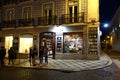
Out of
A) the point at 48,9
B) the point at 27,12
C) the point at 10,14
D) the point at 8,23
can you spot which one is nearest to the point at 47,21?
the point at 48,9

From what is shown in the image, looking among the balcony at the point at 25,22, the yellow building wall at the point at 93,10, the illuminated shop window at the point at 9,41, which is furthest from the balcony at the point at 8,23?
the yellow building wall at the point at 93,10

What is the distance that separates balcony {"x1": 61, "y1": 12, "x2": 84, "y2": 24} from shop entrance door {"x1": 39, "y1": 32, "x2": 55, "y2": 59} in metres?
2.19

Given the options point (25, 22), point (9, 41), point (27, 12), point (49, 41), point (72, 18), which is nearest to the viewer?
point (72, 18)

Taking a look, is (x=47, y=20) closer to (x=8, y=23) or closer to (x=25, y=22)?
(x=25, y=22)

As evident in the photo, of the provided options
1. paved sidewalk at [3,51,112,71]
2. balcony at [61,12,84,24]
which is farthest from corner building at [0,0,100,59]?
paved sidewalk at [3,51,112,71]

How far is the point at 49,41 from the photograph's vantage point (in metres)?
25.2

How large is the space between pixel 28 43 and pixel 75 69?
12.2m

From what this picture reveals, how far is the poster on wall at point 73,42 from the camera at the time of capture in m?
23.6

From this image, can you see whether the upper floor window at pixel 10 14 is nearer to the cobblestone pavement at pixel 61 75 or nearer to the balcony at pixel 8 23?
the balcony at pixel 8 23

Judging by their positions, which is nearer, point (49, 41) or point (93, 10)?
point (93, 10)

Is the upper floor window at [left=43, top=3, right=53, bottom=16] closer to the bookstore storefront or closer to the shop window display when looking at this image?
the bookstore storefront

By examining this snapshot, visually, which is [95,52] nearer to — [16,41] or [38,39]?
[38,39]

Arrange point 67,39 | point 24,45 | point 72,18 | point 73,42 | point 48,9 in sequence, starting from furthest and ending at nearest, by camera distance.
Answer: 1. point 24,45
2. point 48,9
3. point 67,39
4. point 73,42
5. point 72,18

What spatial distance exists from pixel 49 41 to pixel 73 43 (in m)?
2.92
